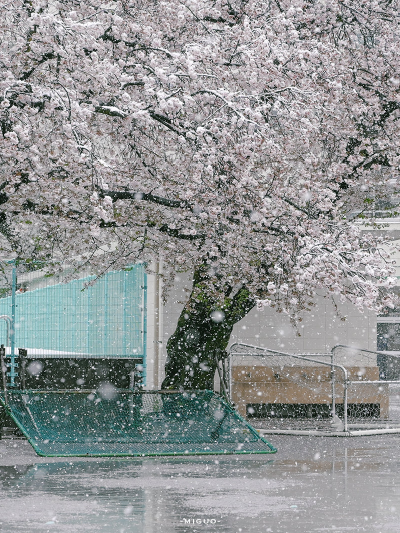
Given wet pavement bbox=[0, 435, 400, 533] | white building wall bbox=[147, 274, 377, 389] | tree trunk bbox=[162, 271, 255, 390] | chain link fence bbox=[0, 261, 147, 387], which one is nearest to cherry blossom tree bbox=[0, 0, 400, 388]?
tree trunk bbox=[162, 271, 255, 390]

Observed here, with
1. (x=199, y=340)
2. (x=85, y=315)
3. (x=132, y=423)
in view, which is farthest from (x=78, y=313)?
(x=132, y=423)

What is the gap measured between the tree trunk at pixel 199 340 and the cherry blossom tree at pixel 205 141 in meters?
0.03

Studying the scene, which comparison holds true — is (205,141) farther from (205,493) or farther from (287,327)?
(287,327)

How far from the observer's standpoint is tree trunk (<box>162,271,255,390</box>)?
18125 millimetres

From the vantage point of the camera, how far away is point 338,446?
1466 cm

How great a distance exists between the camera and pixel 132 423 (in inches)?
541

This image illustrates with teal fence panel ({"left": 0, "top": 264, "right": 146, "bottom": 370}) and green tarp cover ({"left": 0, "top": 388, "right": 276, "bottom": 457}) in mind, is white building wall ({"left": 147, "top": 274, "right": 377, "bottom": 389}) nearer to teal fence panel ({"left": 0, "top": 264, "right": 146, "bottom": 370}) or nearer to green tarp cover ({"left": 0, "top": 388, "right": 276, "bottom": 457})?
teal fence panel ({"left": 0, "top": 264, "right": 146, "bottom": 370})

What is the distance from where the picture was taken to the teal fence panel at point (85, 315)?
1862 cm

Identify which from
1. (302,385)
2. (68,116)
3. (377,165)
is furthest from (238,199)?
(302,385)

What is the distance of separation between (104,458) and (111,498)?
3636 mm

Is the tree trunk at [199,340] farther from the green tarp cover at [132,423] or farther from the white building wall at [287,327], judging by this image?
the green tarp cover at [132,423]

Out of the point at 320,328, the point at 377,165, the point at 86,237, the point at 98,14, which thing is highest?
the point at 98,14

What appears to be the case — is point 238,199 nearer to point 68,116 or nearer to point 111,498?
point 68,116

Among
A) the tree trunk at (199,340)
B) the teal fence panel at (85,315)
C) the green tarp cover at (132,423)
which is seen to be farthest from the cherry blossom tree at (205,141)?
the green tarp cover at (132,423)
